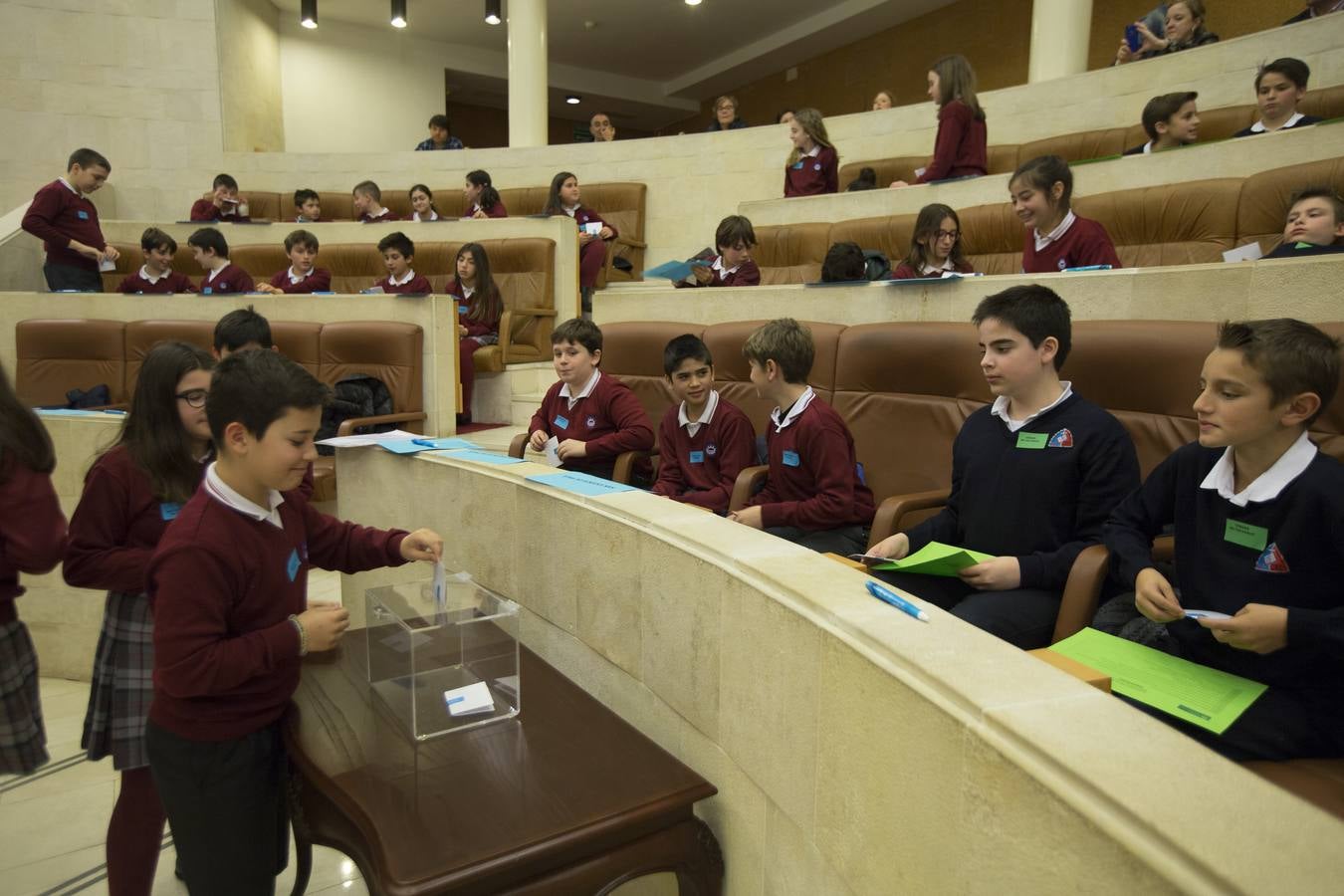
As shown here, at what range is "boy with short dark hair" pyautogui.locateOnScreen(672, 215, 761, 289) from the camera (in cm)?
423

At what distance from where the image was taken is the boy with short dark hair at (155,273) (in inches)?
227

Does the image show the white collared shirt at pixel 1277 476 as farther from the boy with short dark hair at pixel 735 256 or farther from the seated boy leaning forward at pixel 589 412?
the boy with short dark hair at pixel 735 256

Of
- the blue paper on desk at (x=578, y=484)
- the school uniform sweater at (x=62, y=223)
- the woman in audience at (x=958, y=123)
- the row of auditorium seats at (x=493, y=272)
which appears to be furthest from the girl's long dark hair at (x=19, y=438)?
the school uniform sweater at (x=62, y=223)

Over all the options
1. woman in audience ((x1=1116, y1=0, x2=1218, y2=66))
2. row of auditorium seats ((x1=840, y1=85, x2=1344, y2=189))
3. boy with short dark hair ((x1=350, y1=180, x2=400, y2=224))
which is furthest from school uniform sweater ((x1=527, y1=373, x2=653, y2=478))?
boy with short dark hair ((x1=350, y1=180, x2=400, y2=224))

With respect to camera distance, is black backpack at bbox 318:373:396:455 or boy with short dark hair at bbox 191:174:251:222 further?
Result: boy with short dark hair at bbox 191:174:251:222

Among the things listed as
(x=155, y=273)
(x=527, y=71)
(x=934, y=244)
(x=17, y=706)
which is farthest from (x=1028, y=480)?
(x=527, y=71)

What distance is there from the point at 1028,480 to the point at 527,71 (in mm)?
8202

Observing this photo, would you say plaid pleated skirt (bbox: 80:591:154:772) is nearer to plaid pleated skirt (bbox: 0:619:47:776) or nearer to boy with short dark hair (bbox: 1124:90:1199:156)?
plaid pleated skirt (bbox: 0:619:47:776)

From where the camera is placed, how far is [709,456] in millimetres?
2596

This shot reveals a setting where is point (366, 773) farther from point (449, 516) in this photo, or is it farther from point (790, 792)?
point (449, 516)

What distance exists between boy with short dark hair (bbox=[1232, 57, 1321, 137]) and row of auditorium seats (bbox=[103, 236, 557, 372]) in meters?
4.07

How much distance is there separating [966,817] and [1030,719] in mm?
114

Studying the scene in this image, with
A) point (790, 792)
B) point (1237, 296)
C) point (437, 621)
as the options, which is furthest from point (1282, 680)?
point (437, 621)

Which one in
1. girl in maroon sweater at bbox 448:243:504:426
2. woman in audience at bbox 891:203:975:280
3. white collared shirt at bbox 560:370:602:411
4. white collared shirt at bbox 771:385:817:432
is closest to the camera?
white collared shirt at bbox 771:385:817:432
